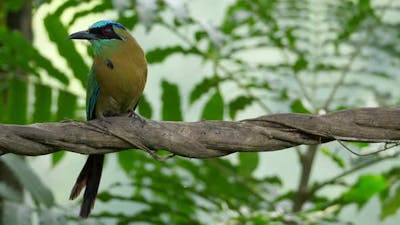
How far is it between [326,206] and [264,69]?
3.32ft

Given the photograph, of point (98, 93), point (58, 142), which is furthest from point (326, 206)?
point (58, 142)

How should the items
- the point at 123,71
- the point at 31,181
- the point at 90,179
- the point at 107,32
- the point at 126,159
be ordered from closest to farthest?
the point at 90,179 → the point at 123,71 → the point at 107,32 → the point at 31,181 → the point at 126,159

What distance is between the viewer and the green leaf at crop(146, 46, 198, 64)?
166 inches

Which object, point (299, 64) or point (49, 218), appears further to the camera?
point (299, 64)

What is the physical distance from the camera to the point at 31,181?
339cm

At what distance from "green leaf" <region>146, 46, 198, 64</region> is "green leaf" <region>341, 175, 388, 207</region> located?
992 millimetres

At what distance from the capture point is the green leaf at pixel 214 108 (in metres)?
4.06

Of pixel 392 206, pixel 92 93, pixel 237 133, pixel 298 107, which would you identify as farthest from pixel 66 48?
pixel 237 133

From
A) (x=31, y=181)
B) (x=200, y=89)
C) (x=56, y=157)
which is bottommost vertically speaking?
(x=31, y=181)

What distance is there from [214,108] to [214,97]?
55 millimetres

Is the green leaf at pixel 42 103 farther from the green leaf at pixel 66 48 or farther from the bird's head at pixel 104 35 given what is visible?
the bird's head at pixel 104 35

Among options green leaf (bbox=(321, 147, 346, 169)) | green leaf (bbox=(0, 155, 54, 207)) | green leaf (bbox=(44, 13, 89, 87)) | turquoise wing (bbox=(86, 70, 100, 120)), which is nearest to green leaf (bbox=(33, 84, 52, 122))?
green leaf (bbox=(44, 13, 89, 87))

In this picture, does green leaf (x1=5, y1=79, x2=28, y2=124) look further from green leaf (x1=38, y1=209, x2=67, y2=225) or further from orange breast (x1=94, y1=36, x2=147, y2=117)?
orange breast (x1=94, y1=36, x2=147, y2=117)

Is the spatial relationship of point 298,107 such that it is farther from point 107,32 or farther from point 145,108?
point 107,32
